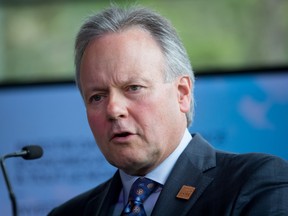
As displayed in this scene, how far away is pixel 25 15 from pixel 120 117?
463 centimetres

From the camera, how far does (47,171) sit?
527cm

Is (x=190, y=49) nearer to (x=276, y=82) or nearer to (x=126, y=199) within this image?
(x=276, y=82)

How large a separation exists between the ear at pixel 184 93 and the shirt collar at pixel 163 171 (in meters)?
0.12

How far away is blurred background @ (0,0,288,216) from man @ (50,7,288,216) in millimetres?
1516

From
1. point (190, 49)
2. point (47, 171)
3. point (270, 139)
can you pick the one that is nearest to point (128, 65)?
point (270, 139)

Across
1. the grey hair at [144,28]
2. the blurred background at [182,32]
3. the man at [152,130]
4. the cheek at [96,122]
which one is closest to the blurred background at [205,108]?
the blurred background at [182,32]

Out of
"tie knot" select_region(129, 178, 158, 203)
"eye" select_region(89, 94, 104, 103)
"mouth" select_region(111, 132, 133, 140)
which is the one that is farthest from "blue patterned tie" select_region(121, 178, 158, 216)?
"eye" select_region(89, 94, 104, 103)

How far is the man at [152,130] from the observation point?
109 inches

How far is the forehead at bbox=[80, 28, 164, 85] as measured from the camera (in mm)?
2895

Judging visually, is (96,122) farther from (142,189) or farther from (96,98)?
(142,189)

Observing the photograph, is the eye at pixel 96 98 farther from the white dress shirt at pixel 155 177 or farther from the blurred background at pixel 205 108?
the blurred background at pixel 205 108

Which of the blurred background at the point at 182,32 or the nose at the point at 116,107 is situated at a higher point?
the nose at the point at 116,107

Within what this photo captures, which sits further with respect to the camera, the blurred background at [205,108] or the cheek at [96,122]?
the blurred background at [205,108]

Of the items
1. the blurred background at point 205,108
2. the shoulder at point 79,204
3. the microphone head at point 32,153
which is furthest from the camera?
the blurred background at point 205,108
